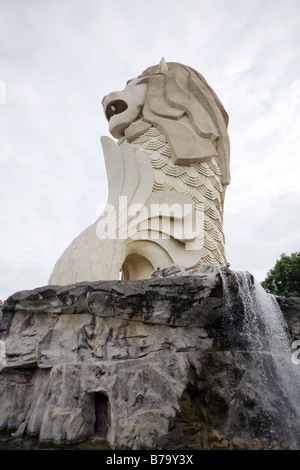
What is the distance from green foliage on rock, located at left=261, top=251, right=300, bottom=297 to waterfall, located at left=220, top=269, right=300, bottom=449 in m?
10.8

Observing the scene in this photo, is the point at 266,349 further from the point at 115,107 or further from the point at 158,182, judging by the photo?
the point at 115,107

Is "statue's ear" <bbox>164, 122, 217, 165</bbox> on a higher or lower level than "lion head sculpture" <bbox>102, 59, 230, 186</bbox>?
lower

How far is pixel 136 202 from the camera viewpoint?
7207 millimetres

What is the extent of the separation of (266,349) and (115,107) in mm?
Result: 8140

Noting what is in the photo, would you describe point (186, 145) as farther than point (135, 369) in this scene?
Yes

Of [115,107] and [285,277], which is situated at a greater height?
[115,107]

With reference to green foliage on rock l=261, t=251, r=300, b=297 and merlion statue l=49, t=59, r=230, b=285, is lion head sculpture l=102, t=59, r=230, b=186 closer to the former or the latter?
merlion statue l=49, t=59, r=230, b=285

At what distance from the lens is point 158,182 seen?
A: 771cm

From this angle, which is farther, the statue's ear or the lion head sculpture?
the lion head sculpture

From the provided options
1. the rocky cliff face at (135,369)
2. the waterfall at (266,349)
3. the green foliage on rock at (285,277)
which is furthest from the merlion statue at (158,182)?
the green foliage on rock at (285,277)

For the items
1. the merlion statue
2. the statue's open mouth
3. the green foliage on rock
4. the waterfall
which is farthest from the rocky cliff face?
the green foliage on rock

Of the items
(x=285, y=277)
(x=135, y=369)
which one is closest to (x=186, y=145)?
(x=135, y=369)

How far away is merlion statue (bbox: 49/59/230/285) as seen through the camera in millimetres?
6590

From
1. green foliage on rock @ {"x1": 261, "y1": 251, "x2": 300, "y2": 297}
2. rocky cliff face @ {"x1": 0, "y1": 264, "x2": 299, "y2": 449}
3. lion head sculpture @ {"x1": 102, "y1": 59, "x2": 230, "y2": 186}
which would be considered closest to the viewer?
rocky cliff face @ {"x1": 0, "y1": 264, "x2": 299, "y2": 449}
